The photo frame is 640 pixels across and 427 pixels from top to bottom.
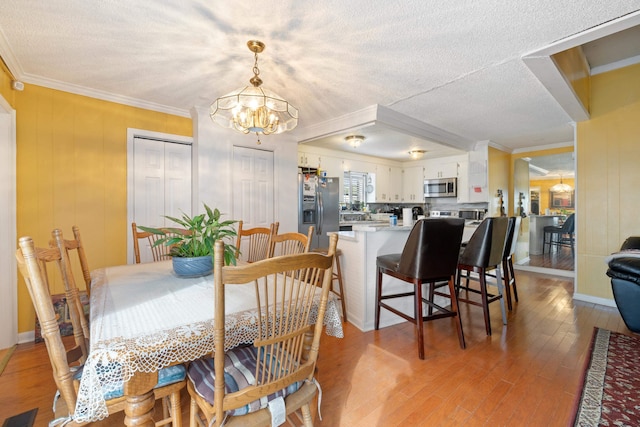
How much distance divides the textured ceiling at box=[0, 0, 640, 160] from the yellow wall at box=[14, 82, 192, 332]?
179mm

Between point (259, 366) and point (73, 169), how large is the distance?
2.91m

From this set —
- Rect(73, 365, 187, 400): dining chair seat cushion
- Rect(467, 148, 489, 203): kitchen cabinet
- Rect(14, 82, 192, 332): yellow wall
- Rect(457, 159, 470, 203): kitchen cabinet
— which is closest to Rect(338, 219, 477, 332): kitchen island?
Rect(73, 365, 187, 400): dining chair seat cushion

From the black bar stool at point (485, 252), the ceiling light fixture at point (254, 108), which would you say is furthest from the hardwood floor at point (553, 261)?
the ceiling light fixture at point (254, 108)

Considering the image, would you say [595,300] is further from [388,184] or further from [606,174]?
[388,184]

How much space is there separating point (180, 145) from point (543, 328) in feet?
14.2

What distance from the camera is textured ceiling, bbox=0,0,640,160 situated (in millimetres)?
1647

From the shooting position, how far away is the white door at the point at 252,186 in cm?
361

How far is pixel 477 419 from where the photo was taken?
4.99 feet

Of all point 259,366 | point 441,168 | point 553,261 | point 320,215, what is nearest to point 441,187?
point 441,168

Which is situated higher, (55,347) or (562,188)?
(562,188)

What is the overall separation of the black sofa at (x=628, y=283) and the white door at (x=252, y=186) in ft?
11.9

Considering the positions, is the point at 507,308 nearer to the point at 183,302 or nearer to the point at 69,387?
the point at 183,302

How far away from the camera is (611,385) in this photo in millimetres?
1779

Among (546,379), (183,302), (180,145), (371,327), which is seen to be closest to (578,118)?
(546,379)
